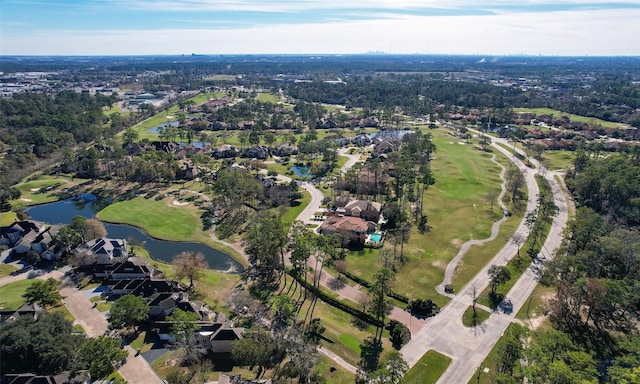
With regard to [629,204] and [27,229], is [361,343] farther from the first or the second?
[629,204]

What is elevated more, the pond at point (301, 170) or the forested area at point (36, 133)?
the forested area at point (36, 133)

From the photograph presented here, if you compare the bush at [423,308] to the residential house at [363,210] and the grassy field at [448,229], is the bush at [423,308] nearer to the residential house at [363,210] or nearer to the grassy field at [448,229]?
the grassy field at [448,229]

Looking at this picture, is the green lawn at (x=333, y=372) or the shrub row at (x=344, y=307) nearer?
the green lawn at (x=333, y=372)

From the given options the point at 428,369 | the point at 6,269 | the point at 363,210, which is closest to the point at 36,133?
the point at 6,269

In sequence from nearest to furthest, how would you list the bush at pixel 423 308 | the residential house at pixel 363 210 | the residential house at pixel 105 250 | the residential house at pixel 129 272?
the bush at pixel 423 308 → the residential house at pixel 129 272 → the residential house at pixel 105 250 → the residential house at pixel 363 210

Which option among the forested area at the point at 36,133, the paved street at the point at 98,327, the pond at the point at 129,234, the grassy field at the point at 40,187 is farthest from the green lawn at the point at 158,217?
the forested area at the point at 36,133

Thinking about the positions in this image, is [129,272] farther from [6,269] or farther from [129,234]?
[6,269]

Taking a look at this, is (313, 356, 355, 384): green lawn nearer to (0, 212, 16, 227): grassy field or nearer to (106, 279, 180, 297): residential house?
(106, 279, 180, 297): residential house

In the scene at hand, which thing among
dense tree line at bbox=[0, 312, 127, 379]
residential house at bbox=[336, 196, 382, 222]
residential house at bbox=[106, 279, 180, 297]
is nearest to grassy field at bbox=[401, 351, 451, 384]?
dense tree line at bbox=[0, 312, 127, 379]
